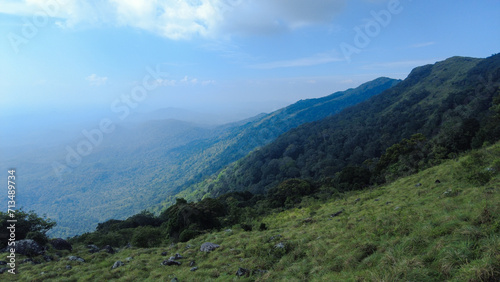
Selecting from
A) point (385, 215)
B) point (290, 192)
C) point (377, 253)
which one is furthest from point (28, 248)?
point (290, 192)

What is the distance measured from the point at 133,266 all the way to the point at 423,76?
198053 mm

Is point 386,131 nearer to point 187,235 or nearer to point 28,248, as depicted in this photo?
point 187,235

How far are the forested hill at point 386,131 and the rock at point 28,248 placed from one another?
41.7 m

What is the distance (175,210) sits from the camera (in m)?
33.4

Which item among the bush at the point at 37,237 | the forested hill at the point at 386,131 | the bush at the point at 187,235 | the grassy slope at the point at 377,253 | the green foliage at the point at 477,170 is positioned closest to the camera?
the grassy slope at the point at 377,253

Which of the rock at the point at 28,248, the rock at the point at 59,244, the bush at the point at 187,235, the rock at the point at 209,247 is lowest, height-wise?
the bush at the point at 187,235

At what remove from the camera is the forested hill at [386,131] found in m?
58.7

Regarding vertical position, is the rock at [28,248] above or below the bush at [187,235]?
above

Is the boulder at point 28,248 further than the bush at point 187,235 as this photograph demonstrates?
No

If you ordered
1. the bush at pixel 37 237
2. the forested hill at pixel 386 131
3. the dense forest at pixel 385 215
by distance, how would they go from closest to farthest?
the dense forest at pixel 385 215, the bush at pixel 37 237, the forested hill at pixel 386 131

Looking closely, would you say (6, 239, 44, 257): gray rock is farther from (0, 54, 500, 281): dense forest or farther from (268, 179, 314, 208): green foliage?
(268, 179, 314, 208): green foliage

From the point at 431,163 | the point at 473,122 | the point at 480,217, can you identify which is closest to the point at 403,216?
the point at 480,217

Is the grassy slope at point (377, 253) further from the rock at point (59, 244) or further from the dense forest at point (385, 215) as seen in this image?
the rock at point (59, 244)

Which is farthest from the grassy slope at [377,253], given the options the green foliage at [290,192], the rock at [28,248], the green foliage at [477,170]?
the green foliage at [290,192]
